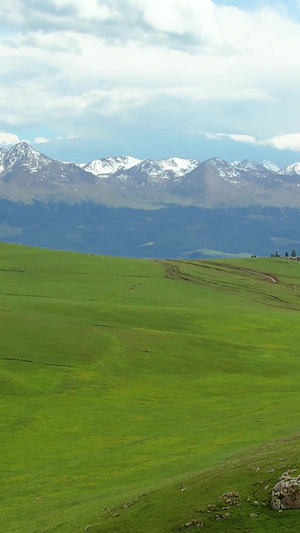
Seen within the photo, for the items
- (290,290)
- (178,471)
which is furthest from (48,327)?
(290,290)

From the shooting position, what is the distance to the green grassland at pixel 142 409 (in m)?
37.6

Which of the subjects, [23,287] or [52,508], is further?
→ [23,287]

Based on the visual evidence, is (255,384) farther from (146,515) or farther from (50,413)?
(146,515)

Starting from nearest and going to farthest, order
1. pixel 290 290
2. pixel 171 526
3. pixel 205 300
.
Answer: pixel 171 526, pixel 205 300, pixel 290 290

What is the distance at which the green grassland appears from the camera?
3759 centimetres

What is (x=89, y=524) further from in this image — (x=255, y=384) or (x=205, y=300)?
(x=205, y=300)

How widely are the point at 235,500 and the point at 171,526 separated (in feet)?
10.6

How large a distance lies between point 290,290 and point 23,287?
71719 millimetres

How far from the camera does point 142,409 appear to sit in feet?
268

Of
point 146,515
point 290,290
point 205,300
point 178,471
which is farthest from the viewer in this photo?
point 290,290

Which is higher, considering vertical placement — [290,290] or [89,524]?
[290,290]

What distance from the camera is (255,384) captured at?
94.1 metres

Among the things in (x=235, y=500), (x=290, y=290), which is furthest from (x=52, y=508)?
(x=290, y=290)

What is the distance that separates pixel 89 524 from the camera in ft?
121
